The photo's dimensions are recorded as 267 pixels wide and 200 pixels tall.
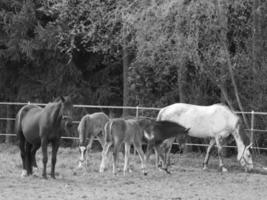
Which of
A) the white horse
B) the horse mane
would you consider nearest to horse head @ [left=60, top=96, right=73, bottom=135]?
the horse mane

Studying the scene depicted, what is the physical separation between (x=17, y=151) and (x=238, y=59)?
722 centimetres

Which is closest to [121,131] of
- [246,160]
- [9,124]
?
[246,160]

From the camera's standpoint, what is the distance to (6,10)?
70.3 feet

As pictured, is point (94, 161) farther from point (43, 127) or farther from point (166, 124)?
point (43, 127)

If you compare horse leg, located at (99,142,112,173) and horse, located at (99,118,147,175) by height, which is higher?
horse, located at (99,118,147,175)

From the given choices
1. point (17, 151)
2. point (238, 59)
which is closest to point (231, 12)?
point (238, 59)

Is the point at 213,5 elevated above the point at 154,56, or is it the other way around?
the point at 213,5

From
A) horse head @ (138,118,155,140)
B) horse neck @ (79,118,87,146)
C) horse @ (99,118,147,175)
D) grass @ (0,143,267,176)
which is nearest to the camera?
horse @ (99,118,147,175)

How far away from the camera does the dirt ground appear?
32.8 feet

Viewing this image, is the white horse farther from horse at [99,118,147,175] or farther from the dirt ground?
horse at [99,118,147,175]

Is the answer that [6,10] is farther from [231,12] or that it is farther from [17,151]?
[231,12]

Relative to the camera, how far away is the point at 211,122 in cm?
1499

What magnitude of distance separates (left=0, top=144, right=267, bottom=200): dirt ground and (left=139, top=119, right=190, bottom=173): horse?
0.63 metres

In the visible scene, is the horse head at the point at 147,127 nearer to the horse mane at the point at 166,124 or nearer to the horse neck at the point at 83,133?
the horse mane at the point at 166,124
